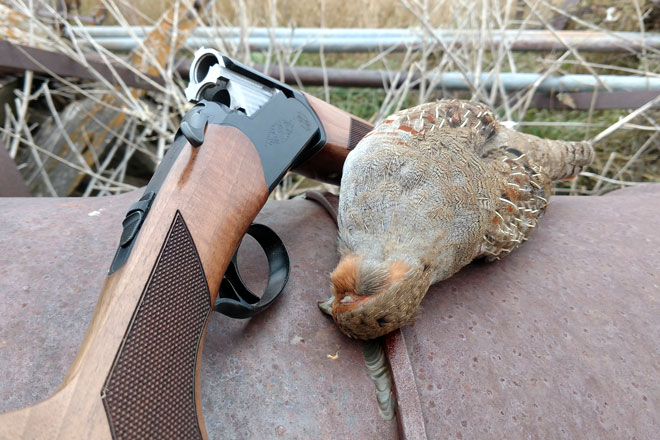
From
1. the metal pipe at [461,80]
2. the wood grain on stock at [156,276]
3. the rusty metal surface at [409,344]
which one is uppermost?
the wood grain on stock at [156,276]

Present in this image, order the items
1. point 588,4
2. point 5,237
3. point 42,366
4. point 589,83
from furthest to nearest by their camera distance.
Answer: point 588,4
point 589,83
point 5,237
point 42,366

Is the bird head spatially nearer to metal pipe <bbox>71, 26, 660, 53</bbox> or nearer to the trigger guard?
the trigger guard

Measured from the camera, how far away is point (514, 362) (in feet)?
3.78

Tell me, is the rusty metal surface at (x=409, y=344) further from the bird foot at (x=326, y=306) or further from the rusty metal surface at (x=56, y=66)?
the rusty metal surface at (x=56, y=66)

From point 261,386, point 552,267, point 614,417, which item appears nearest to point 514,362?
point 614,417

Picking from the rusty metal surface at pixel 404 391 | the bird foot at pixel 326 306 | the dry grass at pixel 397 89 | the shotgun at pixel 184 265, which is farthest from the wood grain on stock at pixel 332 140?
the dry grass at pixel 397 89

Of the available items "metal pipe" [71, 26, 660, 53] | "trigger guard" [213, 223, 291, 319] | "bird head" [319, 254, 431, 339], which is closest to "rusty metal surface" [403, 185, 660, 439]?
"bird head" [319, 254, 431, 339]

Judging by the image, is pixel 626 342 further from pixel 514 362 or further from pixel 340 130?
pixel 340 130

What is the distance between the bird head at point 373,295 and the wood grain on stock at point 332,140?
0.48m

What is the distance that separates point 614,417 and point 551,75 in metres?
2.99

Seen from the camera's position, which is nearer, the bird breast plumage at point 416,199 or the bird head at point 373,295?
the bird head at point 373,295

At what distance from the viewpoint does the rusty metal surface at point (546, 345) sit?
108cm

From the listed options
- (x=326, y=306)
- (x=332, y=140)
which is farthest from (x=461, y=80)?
(x=326, y=306)

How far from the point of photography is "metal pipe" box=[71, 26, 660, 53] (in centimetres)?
350
